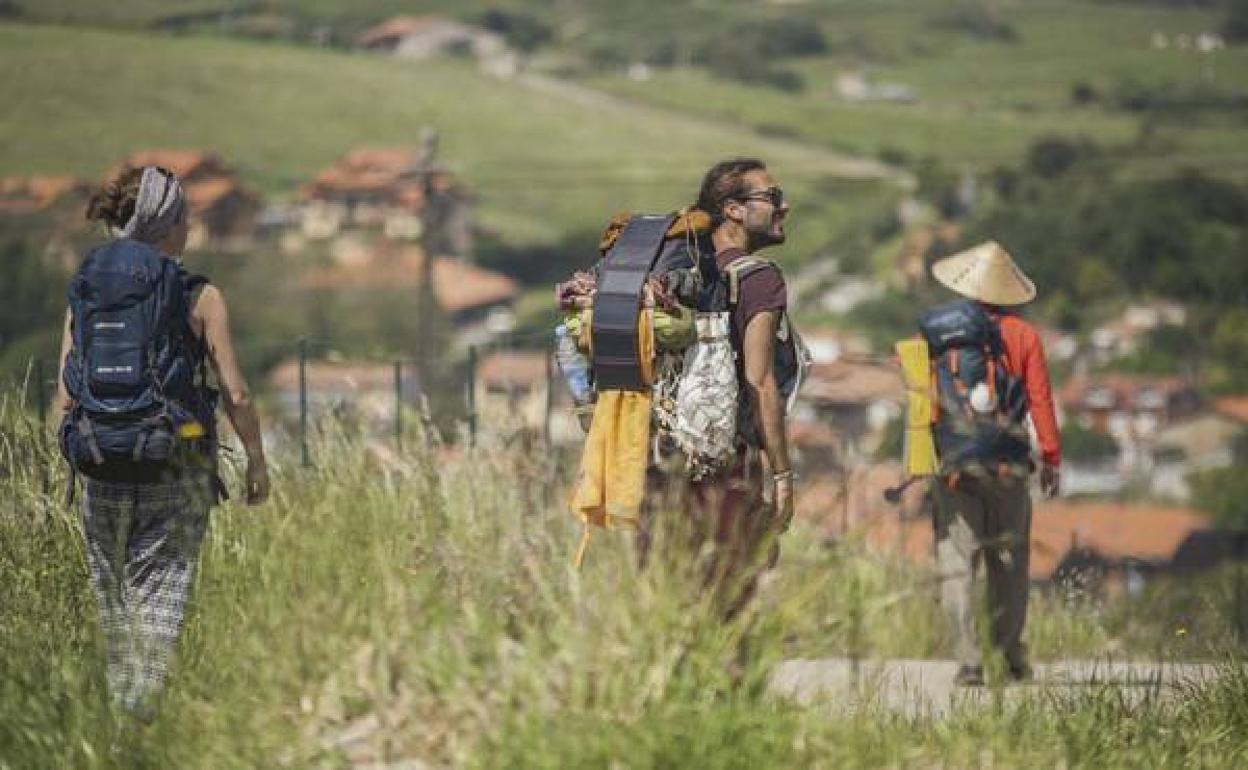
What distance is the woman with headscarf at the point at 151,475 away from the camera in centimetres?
644

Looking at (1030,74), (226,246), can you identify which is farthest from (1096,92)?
(226,246)

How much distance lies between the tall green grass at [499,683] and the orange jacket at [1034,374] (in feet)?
6.61

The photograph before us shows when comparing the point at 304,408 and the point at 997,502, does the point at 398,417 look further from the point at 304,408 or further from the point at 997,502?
the point at 997,502

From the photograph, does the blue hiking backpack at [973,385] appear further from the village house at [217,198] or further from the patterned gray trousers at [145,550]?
the village house at [217,198]

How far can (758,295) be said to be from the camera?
6.84m

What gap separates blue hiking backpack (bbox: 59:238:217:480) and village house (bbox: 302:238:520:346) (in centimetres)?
7859

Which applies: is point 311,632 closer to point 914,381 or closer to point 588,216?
point 914,381

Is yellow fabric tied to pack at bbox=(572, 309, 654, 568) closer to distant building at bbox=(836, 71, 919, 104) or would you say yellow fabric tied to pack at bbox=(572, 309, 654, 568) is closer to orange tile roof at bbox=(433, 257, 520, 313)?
orange tile roof at bbox=(433, 257, 520, 313)

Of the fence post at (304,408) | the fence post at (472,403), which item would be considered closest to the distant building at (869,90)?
the fence post at (472,403)

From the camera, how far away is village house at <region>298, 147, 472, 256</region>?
101375mm

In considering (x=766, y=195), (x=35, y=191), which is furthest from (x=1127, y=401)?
(x=766, y=195)

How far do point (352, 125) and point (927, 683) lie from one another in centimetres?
11903

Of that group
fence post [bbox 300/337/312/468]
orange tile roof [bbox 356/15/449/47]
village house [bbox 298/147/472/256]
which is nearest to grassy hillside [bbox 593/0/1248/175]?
orange tile roof [bbox 356/15/449/47]

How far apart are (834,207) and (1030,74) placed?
1551 inches
